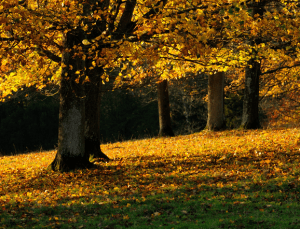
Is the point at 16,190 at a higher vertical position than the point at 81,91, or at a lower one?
lower

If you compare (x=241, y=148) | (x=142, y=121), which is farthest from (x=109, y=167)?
(x=142, y=121)

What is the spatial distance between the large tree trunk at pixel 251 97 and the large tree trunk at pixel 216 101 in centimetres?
136

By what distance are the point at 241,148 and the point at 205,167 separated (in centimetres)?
261

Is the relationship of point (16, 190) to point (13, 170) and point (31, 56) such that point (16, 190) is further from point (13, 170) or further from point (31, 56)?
point (31, 56)

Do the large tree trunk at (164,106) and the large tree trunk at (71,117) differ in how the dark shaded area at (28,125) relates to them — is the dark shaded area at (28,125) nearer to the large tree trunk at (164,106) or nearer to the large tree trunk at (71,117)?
the large tree trunk at (164,106)

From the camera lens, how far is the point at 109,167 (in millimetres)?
11055

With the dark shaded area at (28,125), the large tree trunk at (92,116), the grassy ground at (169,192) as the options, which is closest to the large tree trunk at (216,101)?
the grassy ground at (169,192)

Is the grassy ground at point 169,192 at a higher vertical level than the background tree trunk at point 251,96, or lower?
lower

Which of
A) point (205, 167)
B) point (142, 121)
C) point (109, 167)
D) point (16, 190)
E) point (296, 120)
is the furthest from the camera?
point (142, 121)

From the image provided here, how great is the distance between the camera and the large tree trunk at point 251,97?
1634cm

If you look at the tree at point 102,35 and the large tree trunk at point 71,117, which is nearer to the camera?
the tree at point 102,35

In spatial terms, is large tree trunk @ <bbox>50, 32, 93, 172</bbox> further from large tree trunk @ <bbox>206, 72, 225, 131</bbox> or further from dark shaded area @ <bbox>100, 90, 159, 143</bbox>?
dark shaded area @ <bbox>100, 90, 159, 143</bbox>

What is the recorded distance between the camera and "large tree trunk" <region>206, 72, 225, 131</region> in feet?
57.4

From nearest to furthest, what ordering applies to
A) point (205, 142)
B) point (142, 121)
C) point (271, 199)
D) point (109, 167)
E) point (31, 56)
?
point (271, 199)
point (109, 167)
point (31, 56)
point (205, 142)
point (142, 121)
